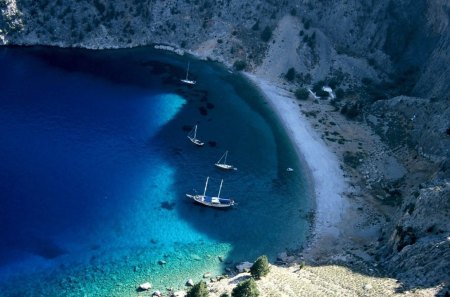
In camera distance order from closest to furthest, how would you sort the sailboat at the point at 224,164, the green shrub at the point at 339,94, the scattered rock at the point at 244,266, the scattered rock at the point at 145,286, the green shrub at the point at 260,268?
1. the scattered rock at the point at 145,286
2. the green shrub at the point at 260,268
3. the scattered rock at the point at 244,266
4. the sailboat at the point at 224,164
5. the green shrub at the point at 339,94

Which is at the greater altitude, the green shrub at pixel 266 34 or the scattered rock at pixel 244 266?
the green shrub at pixel 266 34

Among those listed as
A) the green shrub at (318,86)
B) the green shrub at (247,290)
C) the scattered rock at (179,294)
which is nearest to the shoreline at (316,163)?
the green shrub at (318,86)

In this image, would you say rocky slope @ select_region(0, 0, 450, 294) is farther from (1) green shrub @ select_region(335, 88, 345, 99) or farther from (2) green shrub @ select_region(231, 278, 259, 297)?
(2) green shrub @ select_region(231, 278, 259, 297)

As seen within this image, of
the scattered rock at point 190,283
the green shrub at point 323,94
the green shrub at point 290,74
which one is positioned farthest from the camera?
the green shrub at point 290,74

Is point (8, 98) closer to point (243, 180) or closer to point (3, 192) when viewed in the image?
point (3, 192)

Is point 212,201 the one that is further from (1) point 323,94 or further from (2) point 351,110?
(1) point 323,94

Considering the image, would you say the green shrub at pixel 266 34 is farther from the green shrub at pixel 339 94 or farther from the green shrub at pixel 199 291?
the green shrub at pixel 199 291

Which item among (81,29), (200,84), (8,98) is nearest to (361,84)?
(200,84)
